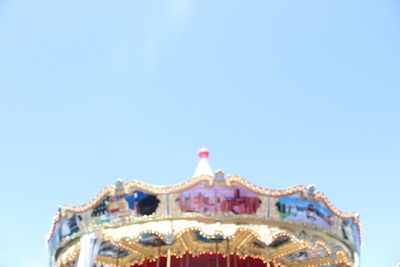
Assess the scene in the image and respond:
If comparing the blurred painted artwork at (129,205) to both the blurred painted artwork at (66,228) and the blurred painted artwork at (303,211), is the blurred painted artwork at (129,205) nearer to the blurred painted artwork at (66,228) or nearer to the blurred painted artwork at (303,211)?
the blurred painted artwork at (66,228)

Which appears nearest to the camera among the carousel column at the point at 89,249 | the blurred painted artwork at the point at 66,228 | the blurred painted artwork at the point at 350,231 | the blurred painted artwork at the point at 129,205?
the carousel column at the point at 89,249

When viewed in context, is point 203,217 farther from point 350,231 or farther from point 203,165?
point 350,231

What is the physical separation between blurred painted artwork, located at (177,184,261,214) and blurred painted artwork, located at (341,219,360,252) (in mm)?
3158

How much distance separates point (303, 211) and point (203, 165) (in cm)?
421

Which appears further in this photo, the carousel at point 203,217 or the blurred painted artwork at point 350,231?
the blurred painted artwork at point 350,231

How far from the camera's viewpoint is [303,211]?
1227cm

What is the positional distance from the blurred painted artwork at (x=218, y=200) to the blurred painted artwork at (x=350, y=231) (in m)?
3.16

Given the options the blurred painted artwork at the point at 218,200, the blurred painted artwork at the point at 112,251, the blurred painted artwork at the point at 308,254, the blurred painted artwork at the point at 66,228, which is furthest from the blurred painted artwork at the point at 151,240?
the blurred painted artwork at the point at 308,254

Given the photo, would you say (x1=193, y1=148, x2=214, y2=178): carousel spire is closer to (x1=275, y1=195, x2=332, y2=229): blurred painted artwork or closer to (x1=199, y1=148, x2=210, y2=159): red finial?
(x1=199, y1=148, x2=210, y2=159): red finial

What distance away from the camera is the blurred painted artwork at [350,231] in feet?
43.3

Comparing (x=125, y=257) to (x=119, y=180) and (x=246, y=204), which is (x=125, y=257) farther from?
(x=246, y=204)

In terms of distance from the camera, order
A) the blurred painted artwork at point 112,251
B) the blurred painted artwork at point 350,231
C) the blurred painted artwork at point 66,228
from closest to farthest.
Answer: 1. the blurred painted artwork at point 66,228
2. the blurred painted artwork at point 350,231
3. the blurred painted artwork at point 112,251

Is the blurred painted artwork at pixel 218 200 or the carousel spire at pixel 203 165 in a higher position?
the carousel spire at pixel 203 165

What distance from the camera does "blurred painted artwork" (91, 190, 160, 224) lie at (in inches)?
473
